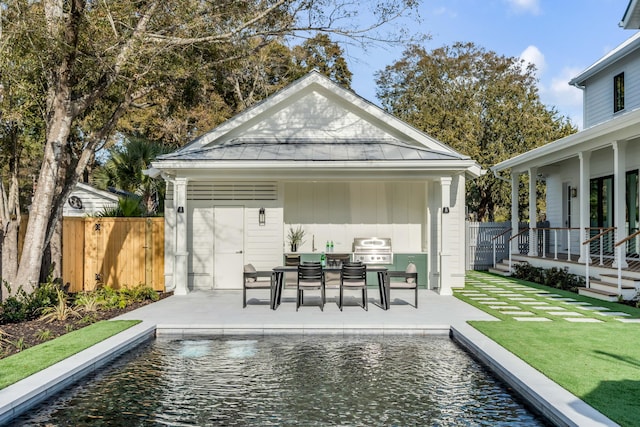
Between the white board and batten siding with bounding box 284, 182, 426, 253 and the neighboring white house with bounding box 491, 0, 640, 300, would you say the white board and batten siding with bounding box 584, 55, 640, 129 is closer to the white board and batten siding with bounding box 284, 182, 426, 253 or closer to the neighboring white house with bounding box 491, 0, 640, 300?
the neighboring white house with bounding box 491, 0, 640, 300

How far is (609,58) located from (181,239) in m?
14.9

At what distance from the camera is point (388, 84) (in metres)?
36.4

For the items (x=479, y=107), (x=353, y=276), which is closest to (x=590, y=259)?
(x=353, y=276)

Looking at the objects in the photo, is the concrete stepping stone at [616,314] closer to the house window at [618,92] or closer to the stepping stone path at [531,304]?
the stepping stone path at [531,304]

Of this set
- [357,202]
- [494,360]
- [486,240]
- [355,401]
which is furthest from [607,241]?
[355,401]

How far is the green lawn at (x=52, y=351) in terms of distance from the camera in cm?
584

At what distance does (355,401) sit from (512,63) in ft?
103

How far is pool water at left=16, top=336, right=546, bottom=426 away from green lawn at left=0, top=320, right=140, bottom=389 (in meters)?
0.56

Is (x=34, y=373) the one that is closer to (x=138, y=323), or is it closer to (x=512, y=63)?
(x=138, y=323)

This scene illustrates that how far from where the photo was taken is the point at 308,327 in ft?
28.5

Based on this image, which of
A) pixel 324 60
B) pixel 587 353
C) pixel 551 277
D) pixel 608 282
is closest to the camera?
pixel 587 353

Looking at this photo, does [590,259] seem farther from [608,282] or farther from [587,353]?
[587,353]

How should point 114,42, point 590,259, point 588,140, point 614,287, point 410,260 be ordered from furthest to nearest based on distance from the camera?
point 590,259, point 410,260, point 588,140, point 614,287, point 114,42

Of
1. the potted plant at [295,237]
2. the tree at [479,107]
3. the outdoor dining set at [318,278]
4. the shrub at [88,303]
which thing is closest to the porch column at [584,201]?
the outdoor dining set at [318,278]
